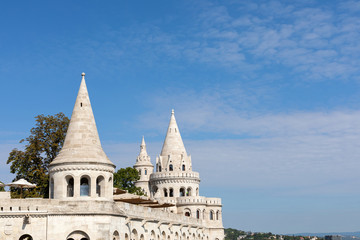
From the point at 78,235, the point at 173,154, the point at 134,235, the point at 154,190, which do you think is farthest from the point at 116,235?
the point at 173,154

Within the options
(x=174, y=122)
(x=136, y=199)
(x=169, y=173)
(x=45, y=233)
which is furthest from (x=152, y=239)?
(x=174, y=122)

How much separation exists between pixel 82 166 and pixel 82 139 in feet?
7.54

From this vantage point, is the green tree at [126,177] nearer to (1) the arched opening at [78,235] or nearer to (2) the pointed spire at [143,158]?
(2) the pointed spire at [143,158]

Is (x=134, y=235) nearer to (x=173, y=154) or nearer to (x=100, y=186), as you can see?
(x=100, y=186)

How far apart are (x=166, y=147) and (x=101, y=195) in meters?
43.5

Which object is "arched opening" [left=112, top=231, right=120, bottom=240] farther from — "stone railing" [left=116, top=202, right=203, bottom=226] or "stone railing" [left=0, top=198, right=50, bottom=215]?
"stone railing" [left=0, top=198, right=50, bottom=215]

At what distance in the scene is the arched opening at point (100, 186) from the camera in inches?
1486

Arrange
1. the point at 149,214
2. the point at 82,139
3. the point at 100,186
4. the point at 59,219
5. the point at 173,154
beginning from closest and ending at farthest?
the point at 59,219 → the point at 100,186 → the point at 82,139 → the point at 149,214 → the point at 173,154

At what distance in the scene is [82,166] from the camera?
37000 mm

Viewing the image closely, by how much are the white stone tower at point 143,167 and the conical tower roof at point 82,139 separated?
5000 cm

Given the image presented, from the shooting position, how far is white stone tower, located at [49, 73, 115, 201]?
37.0 m

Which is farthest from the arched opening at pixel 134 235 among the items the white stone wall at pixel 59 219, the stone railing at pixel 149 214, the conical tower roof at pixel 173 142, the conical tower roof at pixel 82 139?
the conical tower roof at pixel 173 142

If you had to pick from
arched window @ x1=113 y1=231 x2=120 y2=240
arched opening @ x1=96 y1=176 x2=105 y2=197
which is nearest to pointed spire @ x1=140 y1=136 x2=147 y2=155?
arched opening @ x1=96 y1=176 x2=105 y2=197

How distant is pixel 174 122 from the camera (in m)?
82.8
